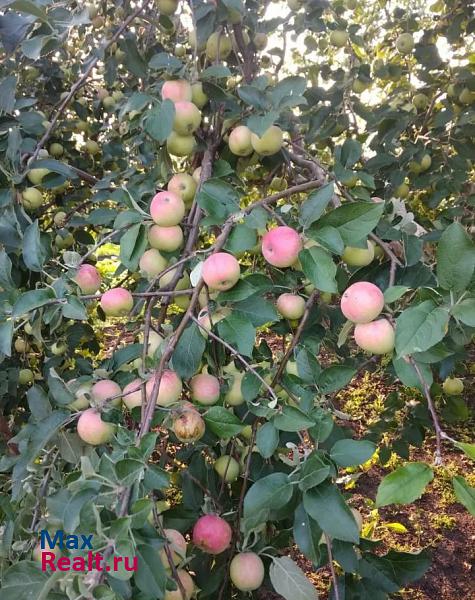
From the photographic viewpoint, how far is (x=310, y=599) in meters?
0.89

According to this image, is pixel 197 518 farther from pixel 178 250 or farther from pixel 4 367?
pixel 4 367

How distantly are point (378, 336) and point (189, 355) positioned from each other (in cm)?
29

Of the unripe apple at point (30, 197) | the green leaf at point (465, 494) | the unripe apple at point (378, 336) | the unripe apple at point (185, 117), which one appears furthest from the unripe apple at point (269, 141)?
the green leaf at point (465, 494)

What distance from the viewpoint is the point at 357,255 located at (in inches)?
36.5

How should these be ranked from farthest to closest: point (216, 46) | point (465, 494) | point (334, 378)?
point (216, 46) < point (334, 378) < point (465, 494)

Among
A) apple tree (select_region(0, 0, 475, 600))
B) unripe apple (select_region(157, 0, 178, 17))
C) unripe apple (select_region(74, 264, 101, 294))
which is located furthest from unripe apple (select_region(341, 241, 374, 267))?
unripe apple (select_region(157, 0, 178, 17))

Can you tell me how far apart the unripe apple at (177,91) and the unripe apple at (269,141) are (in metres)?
0.15

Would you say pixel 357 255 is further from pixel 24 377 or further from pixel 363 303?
pixel 24 377

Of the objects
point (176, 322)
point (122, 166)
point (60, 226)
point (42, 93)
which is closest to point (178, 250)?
point (176, 322)

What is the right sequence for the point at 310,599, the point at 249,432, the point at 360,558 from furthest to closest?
the point at 249,432, the point at 360,558, the point at 310,599

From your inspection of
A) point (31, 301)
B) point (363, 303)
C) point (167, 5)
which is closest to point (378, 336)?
point (363, 303)

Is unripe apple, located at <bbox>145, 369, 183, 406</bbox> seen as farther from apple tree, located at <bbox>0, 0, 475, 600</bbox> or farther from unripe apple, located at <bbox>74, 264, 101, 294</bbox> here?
unripe apple, located at <bbox>74, 264, 101, 294</bbox>

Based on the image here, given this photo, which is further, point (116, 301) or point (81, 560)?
point (116, 301)

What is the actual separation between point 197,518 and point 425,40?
6.32 ft
